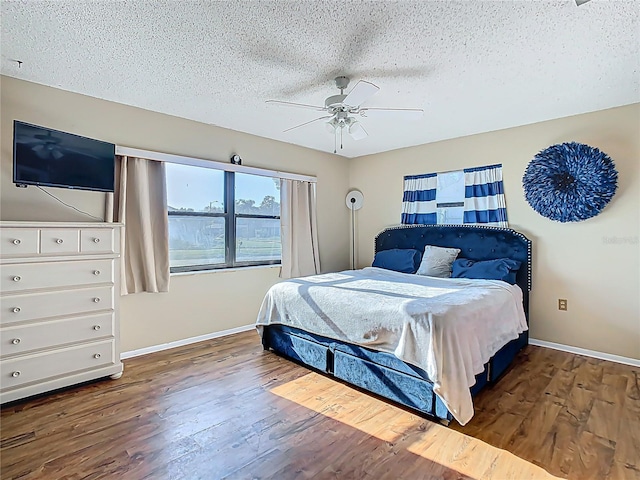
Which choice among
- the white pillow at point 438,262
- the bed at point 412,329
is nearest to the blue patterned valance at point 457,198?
the bed at point 412,329

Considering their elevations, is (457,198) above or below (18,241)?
above

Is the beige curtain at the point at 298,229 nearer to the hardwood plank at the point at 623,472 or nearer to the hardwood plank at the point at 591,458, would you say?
the hardwood plank at the point at 591,458

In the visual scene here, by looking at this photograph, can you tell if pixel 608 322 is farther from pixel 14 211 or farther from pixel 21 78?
pixel 21 78

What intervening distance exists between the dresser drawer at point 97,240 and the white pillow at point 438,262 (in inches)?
129

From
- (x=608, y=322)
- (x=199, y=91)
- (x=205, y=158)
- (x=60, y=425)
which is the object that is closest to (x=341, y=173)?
(x=205, y=158)

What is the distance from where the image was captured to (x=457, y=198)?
4.53 m

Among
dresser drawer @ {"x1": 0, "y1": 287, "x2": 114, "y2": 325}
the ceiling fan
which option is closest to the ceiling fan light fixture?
the ceiling fan

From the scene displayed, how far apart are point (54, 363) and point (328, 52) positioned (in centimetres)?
301

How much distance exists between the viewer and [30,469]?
1.82 meters

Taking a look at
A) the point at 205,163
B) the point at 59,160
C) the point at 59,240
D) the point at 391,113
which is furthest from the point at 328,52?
the point at 59,240

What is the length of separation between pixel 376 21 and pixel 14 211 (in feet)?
9.93

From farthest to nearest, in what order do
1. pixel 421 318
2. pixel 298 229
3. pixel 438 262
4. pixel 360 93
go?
1. pixel 298 229
2. pixel 438 262
3. pixel 360 93
4. pixel 421 318

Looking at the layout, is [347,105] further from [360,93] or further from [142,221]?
[142,221]

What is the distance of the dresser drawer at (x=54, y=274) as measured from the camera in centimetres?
244
